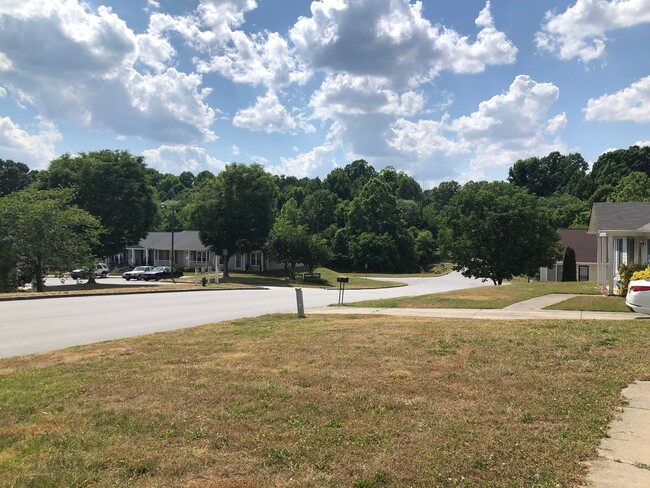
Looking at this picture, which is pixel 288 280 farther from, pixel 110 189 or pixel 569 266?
pixel 569 266

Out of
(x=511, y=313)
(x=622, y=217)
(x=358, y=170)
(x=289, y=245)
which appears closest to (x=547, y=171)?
(x=358, y=170)

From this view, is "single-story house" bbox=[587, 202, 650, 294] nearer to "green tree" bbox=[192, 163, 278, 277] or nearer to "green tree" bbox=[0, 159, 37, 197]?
"green tree" bbox=[192, 163, 278, 277]

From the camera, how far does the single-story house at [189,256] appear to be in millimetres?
64312

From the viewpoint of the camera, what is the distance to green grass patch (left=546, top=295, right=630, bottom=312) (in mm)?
15472

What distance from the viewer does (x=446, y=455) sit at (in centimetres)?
420

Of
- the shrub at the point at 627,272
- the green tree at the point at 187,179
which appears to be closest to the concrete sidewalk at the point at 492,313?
the shrub at the point at 627,272

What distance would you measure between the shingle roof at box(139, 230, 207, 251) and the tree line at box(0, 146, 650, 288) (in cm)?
393

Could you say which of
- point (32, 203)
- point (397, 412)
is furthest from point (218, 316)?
point (32, 203)

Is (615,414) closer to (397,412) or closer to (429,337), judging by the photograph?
(397,412)

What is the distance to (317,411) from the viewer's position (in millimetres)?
5402

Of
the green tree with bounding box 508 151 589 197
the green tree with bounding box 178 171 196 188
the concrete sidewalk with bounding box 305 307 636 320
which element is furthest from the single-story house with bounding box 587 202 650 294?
the green tree with bounding box 178 171 196 188

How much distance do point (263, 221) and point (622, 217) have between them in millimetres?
35510

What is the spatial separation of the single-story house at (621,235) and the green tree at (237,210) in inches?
1307

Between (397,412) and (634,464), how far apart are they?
83.3 inches
